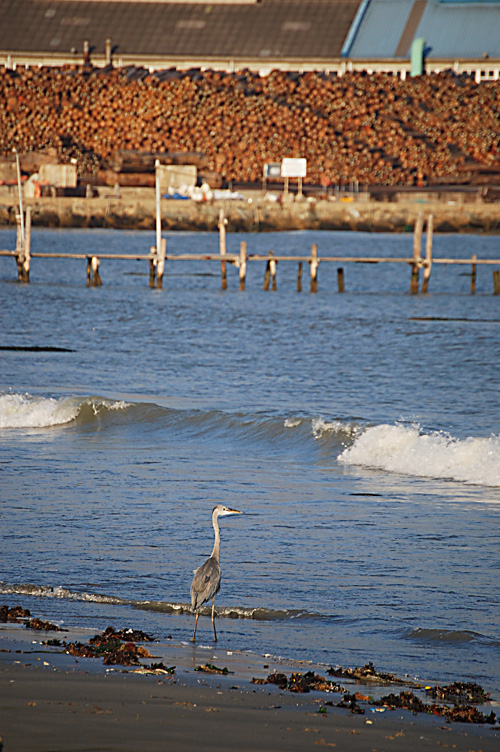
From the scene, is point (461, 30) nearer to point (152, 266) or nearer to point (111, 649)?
point (152, 266)

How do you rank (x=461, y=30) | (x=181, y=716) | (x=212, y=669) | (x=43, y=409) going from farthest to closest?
1. (x=461, y=30)
2. (x=43, y=409)
3. (x=212, y=669)
4. (x=181, y=716)

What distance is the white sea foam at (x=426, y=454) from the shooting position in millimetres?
12172

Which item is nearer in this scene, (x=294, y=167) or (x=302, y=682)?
(x=302, y=682)

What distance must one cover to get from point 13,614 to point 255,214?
65258 mm

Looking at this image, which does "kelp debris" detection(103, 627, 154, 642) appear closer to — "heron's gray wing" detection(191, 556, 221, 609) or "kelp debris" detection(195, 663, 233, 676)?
"heron's gray wing" detection(191, 556, 221, 609)

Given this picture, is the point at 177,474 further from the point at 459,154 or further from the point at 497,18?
the point at 497,18

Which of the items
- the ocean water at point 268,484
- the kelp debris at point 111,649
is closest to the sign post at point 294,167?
the ocean water at point 268,484

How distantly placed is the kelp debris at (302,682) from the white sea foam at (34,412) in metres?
10.1

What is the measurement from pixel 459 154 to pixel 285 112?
12.9 meters

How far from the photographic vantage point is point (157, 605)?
7230mm

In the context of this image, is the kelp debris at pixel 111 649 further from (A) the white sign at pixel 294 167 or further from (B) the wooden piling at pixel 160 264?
(A) the white sign at pixel 294 167

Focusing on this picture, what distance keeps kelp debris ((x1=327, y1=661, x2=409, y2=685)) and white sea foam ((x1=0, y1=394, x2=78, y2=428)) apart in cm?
995

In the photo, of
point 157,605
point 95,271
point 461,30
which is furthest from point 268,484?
point 461,30

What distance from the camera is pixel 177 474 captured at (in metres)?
11.8
